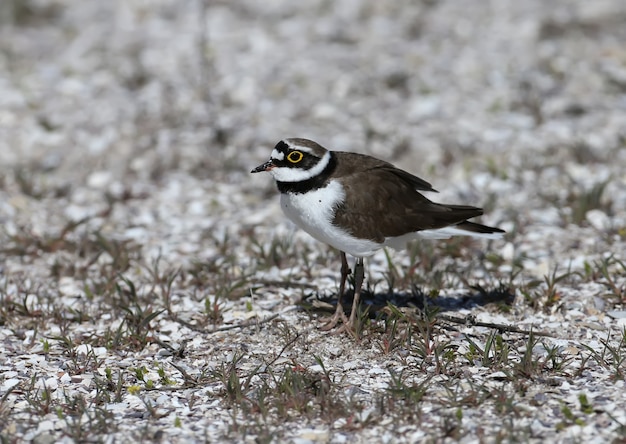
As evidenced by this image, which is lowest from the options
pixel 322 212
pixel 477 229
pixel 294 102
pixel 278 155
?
pixel 477 229

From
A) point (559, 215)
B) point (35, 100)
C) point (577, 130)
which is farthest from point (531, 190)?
point (35, 100)

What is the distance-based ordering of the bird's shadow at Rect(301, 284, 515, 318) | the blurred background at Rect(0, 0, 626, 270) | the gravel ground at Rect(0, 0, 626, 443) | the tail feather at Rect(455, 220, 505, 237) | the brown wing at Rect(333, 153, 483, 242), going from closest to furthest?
the gravel ground at Rect(0, 0, 626, 443)
the brown wing at Rect(333, 153, 483, 242)
the tail feather at Rect(455, 220, 505, 237)
the bird's shadow at Rect(301, 284, 515, 318)
the blurred background at Rect(0, 0, 626, 270)

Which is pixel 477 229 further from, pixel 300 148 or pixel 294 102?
pixel 294 102

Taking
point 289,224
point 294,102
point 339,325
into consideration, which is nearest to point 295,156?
point 339,325

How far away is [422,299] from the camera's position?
7.00 m

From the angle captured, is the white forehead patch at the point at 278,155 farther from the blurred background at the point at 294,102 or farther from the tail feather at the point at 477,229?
the blurred background at the point at 294,102

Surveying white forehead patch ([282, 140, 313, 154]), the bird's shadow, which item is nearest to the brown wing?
white forehead patch ([282, 140, 313, 154])

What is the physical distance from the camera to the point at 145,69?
12.5 meters

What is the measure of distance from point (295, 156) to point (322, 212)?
447 millimetres

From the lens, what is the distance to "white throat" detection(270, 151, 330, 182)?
6035 mm

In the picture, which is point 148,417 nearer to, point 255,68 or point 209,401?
point 209,401

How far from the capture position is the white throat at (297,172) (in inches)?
238

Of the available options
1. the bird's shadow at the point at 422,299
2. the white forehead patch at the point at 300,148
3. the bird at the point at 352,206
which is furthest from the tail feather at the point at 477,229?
the white forehead patch at the point at 300,148

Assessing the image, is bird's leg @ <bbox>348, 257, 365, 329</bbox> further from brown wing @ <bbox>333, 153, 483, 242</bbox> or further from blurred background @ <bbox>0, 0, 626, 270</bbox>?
blurred background @ <bbox>0, 0, 626, 270</bbox>
